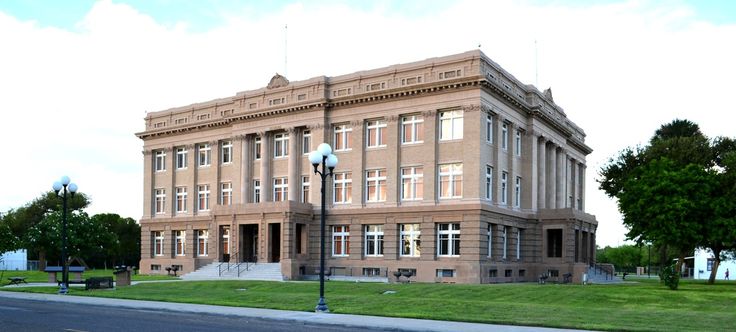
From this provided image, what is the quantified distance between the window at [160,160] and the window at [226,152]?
29.8 ft

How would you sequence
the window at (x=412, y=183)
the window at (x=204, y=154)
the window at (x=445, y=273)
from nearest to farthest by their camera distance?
the window at (x=445, y=273), the window at (x=412, y=183), the window at (x=204, y=154)

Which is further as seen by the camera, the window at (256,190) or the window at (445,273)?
the window at (256,190)

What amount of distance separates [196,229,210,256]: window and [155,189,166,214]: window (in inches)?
252

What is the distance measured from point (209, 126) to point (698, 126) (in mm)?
52782

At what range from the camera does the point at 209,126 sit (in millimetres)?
67312

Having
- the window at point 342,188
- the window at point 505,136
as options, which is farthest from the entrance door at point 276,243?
the window at point 505,136

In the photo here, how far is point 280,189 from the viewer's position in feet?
202

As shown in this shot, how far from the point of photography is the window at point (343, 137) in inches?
2249

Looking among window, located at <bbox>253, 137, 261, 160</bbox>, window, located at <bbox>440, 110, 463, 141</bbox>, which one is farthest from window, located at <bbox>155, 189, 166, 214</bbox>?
window, located at <bbox>440, 110, 463, 141</bbox>

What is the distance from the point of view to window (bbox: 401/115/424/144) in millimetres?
53281

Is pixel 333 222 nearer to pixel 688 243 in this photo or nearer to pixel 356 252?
pixel 356 252

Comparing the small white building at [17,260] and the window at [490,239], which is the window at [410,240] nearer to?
the window at [490,239]

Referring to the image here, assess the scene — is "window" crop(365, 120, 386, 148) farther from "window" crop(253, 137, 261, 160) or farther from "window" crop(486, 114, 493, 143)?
"window" crop(253, 137, 261, 160)

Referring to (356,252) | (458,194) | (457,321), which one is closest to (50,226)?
(356,252)
